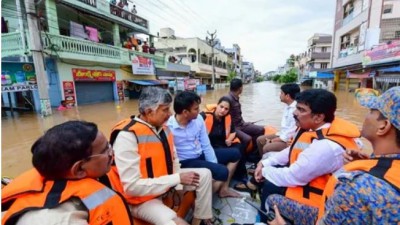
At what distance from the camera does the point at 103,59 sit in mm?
13852

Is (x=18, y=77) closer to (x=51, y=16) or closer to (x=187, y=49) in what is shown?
(x=51, y=16)

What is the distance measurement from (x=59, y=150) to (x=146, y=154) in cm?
73

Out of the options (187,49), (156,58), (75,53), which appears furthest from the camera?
(187,49)

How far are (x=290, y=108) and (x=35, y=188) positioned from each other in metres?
3.07

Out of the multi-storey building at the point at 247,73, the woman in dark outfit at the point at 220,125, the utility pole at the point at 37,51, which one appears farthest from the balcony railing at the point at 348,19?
the multi-storey building at the point at 247,73

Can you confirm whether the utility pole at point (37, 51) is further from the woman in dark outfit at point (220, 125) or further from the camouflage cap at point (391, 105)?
the camouflage cap at point (391, 105)

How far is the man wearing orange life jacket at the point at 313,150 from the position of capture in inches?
59.9

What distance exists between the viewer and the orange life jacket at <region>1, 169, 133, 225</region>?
2.91 feet

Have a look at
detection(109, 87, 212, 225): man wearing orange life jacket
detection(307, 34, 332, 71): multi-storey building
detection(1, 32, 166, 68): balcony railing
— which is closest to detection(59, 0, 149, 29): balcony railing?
detection(1, 32, 166, 68): balcony railing

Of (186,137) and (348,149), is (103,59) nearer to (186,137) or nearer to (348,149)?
(186,137)

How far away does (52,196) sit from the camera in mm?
911

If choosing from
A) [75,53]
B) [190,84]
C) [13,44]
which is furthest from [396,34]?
[13,44]

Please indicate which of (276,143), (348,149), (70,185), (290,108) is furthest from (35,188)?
(290,108)

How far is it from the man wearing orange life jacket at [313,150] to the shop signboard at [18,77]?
10.7 metres
